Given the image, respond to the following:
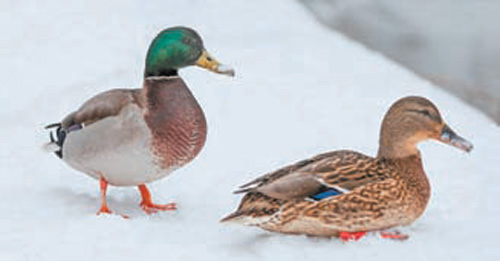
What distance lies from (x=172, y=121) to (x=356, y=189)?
842 mm

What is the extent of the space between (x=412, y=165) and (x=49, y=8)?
3.65 metres

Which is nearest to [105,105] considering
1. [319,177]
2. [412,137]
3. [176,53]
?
[176,53]

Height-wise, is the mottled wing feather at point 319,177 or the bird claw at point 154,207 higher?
the mottled wing feather at point 319,177

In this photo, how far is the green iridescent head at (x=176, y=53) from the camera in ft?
14.0

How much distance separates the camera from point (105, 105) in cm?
428

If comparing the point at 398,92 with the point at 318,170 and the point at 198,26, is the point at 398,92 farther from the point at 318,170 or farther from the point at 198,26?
the point at 318,170

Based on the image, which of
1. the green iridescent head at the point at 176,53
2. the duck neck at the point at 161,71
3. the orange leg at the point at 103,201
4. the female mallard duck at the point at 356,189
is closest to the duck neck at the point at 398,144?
the female mallard duck at the point at 356,189

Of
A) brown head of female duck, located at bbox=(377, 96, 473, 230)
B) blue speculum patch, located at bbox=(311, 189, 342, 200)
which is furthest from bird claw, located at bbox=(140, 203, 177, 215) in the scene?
brown head of female duck, located at bbox=(377, 96, 473, 230)

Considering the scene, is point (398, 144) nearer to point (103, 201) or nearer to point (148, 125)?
point (148, 125)

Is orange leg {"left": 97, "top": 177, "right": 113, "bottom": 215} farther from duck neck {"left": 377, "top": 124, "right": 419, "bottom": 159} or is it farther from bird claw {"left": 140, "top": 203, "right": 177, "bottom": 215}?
duck neck {"left": 377, "top": 124, "right": 419, "bottom": 159}

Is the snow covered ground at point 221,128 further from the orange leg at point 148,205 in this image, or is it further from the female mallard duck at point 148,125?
the female mallard duck at point 148,125

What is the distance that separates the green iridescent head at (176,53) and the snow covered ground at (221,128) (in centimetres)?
60


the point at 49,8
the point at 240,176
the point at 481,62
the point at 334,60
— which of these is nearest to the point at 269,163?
the point at 240,176

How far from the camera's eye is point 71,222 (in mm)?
4035
